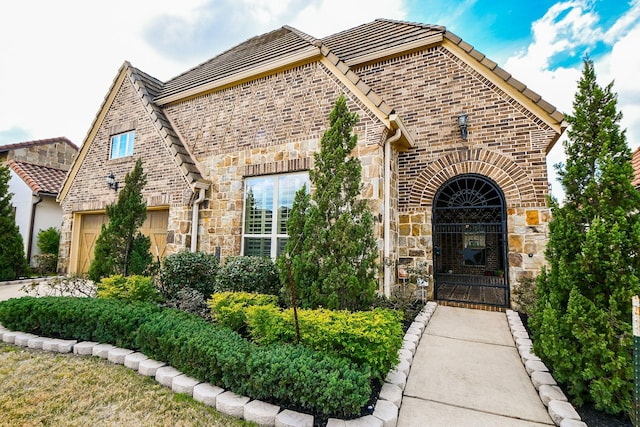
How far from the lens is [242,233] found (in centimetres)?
697

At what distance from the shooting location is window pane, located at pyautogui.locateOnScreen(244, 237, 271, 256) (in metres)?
6.67

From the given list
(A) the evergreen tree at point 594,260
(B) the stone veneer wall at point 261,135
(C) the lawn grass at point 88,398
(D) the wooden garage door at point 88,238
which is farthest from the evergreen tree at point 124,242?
(A) the evergreen tree at point 594,260

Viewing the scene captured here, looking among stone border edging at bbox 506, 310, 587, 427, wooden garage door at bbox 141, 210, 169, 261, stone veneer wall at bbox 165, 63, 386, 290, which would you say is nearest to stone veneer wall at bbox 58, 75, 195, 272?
wooden garage door at bbox 141, 210, 169, 261

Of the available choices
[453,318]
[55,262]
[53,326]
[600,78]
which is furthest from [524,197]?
[55,262]

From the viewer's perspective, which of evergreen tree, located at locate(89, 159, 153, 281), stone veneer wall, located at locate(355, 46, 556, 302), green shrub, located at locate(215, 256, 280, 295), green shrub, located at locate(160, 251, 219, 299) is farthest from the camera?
evergreen tree, located at locate(89, 159, 153, 281)

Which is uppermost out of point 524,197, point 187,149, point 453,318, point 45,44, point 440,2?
point 440,2

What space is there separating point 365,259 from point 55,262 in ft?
39.4

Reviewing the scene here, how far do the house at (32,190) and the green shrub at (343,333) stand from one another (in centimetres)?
1253

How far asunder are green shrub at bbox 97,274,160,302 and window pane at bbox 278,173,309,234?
2.78 m

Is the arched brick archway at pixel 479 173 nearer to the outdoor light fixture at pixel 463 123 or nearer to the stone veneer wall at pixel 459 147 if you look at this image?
the stone veneer wall at pixel 459 147

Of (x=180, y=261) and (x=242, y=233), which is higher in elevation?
(x=242, y=233)

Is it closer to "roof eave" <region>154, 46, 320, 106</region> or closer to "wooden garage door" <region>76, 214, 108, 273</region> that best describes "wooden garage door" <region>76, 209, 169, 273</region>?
"wooden garage door" <region>76, 214, 108, 273</region>

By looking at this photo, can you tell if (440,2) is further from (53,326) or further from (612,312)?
(53,326)

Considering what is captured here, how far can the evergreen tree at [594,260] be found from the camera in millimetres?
2410
